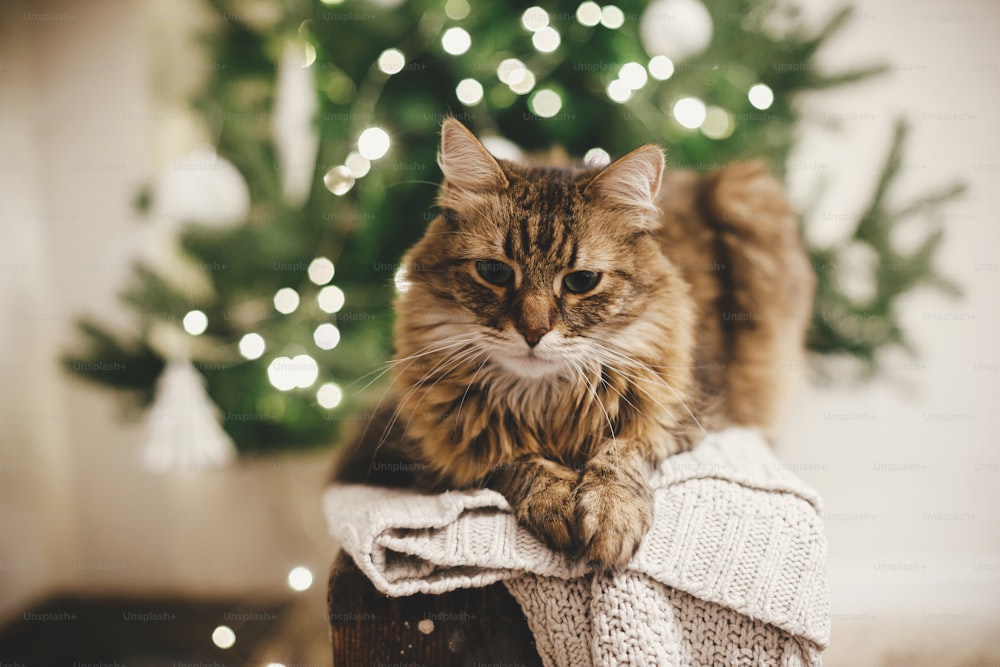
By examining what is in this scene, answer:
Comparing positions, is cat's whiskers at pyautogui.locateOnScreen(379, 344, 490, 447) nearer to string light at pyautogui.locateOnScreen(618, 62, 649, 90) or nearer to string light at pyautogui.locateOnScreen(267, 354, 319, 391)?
string light at pyautogui.locateOnScreen(267, 354, 319, 391)

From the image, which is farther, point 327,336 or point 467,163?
point 327,336

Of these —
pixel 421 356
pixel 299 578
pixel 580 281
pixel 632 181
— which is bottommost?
pixel 299 578

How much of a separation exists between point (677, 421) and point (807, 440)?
49.4 inches

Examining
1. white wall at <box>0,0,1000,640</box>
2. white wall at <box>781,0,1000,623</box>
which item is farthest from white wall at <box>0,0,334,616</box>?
white wall at <box>781,0,1000,623</box>

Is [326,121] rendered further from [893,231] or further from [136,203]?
[893,231]

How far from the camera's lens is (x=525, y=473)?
0.92m

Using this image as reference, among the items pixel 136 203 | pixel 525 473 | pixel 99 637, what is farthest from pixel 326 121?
pixel 99 637

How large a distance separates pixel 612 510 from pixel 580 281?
0.34 m

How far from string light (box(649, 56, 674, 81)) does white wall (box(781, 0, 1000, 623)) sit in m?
0.67

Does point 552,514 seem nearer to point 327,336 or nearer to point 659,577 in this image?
point 659,577

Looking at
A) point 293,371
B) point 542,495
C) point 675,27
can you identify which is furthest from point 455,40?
point 542,495

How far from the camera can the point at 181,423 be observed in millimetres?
1526

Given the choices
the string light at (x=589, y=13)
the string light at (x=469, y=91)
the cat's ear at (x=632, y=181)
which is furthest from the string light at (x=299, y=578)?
the string light at (x=589, y=13)

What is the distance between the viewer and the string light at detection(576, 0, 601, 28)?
1358mm
